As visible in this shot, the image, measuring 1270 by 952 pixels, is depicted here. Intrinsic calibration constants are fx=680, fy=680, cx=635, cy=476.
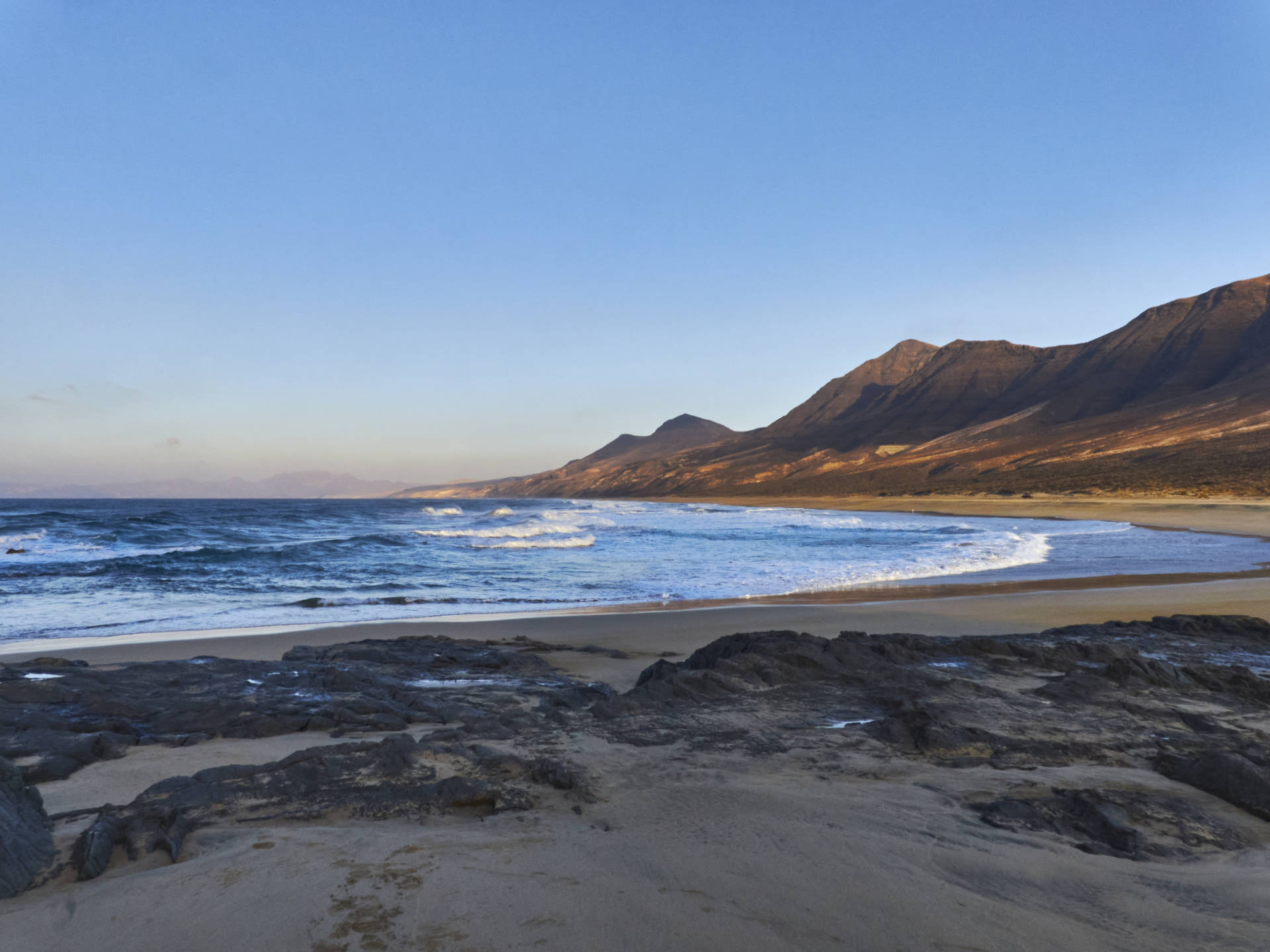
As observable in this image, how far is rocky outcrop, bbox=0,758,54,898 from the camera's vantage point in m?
2.49

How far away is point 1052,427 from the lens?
104 m

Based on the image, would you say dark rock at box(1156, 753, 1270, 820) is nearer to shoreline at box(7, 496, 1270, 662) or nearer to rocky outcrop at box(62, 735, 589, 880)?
rocky outcrop at box(62, 735, 589, 880)

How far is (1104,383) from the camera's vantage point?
387ft

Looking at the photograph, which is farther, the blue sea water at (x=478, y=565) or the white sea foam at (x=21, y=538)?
the white sea foam at (x=21, y=538)

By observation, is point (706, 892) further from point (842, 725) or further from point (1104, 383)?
point (1104, 383)

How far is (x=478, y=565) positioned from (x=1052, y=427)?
355ft

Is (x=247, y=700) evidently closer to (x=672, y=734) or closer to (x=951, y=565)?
(x=672, y=734)

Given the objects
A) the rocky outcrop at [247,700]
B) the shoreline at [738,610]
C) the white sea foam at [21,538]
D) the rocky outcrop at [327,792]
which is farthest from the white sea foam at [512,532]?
the rocky outcrop at [327,792]

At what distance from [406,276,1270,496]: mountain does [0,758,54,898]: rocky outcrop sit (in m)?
55.9

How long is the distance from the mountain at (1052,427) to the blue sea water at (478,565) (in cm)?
3110

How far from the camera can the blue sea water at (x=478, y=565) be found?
42.3ft

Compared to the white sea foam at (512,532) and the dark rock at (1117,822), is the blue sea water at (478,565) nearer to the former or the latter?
the white sea foam at (512,532)

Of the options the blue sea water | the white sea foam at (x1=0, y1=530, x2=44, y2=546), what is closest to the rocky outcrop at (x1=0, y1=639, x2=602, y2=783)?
the blue sea water

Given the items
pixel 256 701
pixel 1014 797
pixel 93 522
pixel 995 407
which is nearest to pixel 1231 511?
pixel 1014 797
